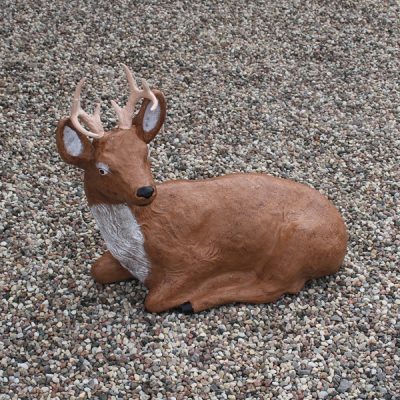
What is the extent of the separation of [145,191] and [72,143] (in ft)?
1.53

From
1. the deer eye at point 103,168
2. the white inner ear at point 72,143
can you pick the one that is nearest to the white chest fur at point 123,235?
the deer eye at point 103,168

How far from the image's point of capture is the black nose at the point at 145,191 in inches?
140

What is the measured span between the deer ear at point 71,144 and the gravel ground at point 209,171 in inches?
39.5

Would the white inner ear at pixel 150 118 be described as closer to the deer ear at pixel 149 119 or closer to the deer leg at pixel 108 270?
the deer ear at pixel 149 119

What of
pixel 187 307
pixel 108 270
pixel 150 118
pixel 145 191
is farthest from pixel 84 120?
pixel 187 307

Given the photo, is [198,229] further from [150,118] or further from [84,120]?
[84,120]

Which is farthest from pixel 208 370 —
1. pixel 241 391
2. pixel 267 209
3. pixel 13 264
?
pixel 13 264

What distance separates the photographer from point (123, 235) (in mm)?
3939

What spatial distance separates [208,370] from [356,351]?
0.87 m

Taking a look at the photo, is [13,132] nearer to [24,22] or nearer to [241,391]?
[24,22]

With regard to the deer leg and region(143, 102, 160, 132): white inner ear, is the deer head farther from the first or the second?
the deer leg

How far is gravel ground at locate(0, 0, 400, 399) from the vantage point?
3.89 metres

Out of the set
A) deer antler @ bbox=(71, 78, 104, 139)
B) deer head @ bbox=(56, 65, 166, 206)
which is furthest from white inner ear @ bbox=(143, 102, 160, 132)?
deer antler @ bbox=(71, 78, 104, 139)

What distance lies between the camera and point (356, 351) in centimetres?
404
